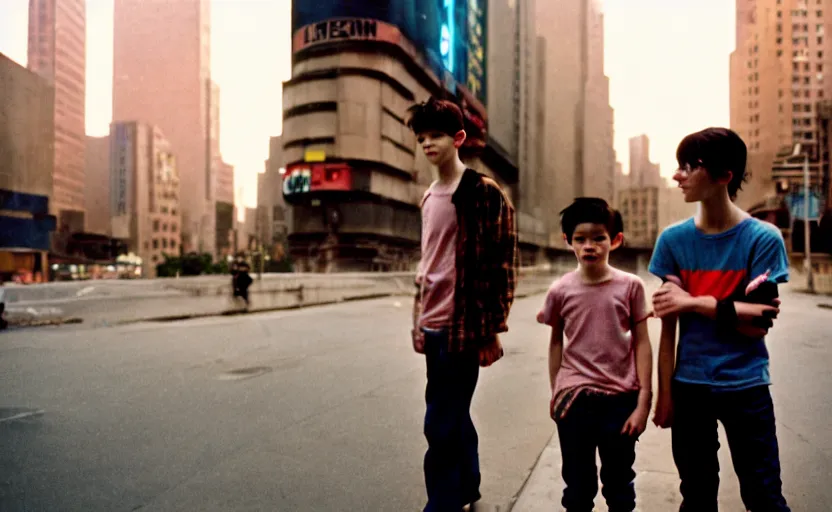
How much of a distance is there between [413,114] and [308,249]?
212 ft

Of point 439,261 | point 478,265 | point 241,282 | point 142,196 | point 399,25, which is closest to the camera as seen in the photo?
point 478,265

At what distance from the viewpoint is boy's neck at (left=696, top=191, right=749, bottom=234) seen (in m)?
2.45

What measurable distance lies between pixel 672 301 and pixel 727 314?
192 millimetres

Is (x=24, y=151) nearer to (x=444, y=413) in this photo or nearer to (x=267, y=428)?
(x=267, y=428)

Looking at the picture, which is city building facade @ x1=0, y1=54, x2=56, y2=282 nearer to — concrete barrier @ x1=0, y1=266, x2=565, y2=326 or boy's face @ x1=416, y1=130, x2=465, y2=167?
concrete barrier @ x1=0, y1=266, x2=565, y2=326

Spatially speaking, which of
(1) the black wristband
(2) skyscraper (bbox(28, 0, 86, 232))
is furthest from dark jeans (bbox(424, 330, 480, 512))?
(2) skyscraper (bbox(28, 0, 86, 232))

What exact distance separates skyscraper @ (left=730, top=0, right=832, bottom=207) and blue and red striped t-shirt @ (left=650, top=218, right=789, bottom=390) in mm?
118177

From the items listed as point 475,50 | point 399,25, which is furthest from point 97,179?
point 399,25

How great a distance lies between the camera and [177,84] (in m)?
130

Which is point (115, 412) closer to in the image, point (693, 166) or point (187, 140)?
point (693, 166)

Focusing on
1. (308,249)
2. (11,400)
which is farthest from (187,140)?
(11,400)

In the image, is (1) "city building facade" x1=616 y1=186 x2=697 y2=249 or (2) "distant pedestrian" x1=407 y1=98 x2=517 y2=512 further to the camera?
(1) "city building facade" x1=616 y1=186 x2=697 y2=249

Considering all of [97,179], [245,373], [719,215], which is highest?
[97,179]

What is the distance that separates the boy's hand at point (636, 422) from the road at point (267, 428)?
1.14 m
